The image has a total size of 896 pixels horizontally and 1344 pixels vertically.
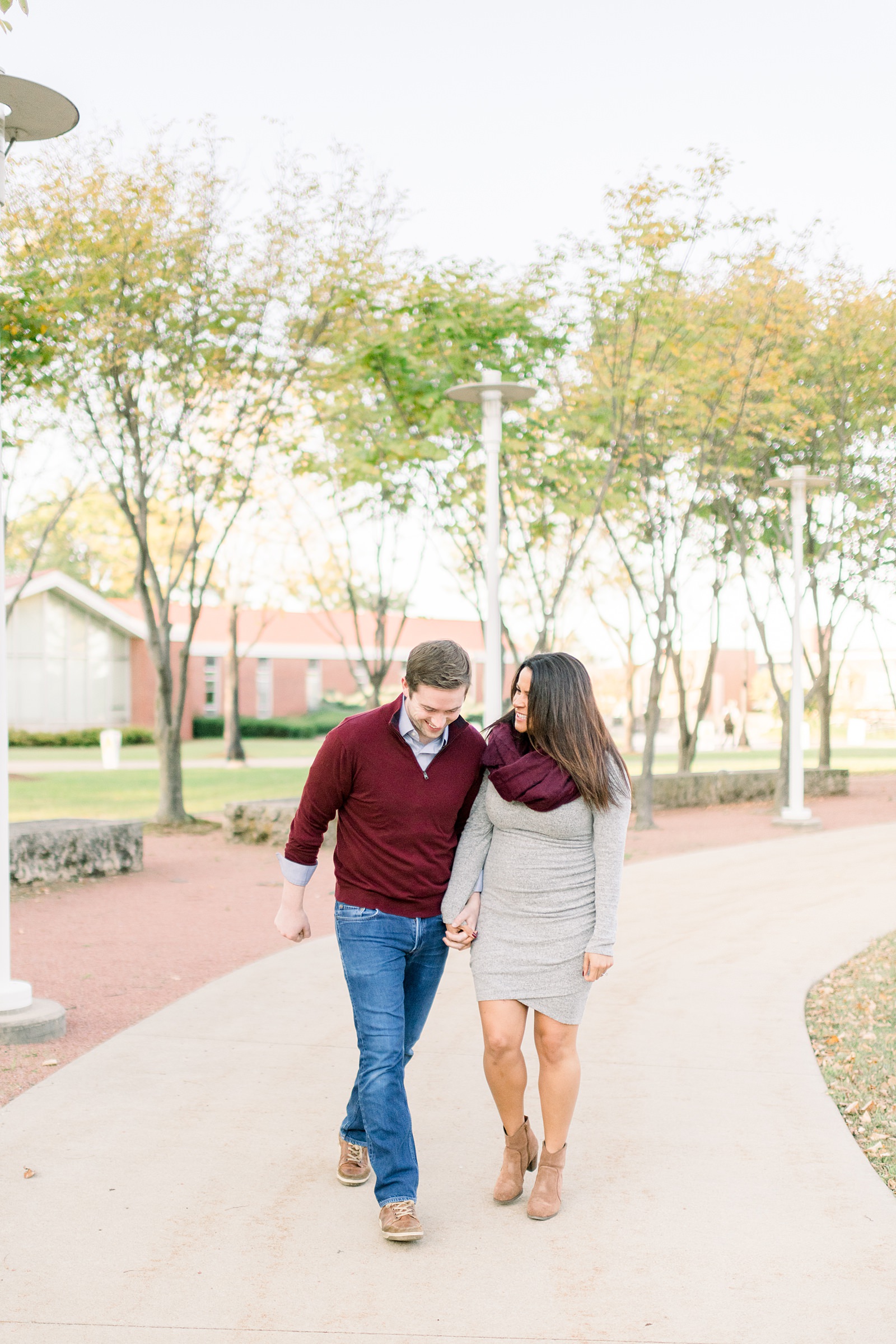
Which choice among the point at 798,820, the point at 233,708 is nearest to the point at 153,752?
the point at 233,708

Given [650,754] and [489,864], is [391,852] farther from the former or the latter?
[650,754]

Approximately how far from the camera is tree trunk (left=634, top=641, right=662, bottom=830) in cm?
1684

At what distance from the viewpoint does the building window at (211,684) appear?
50000 mm

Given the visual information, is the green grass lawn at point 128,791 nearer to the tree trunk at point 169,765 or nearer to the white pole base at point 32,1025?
the tree trunk at point 169,765

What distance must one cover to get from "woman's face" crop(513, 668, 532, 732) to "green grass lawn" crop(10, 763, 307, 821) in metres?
12.6

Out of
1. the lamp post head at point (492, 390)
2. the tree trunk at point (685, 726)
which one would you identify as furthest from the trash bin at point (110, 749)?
the lamp post head at point (492, 390)

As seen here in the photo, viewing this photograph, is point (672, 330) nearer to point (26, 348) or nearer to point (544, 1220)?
point (26, 348)

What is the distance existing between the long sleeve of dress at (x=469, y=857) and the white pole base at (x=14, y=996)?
2962 mm

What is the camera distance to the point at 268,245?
14531 mm

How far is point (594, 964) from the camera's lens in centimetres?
367

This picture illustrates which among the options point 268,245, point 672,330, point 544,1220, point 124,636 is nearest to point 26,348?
point 268,245

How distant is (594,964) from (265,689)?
49.1 metres

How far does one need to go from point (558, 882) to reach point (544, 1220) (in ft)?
3.25

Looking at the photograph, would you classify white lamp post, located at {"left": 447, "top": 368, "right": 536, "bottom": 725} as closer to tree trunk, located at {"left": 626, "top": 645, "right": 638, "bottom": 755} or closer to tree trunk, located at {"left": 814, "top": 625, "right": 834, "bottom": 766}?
tree trunk, located at {"left": 814, "top": 625, "right": 834, "bottom": 766}
